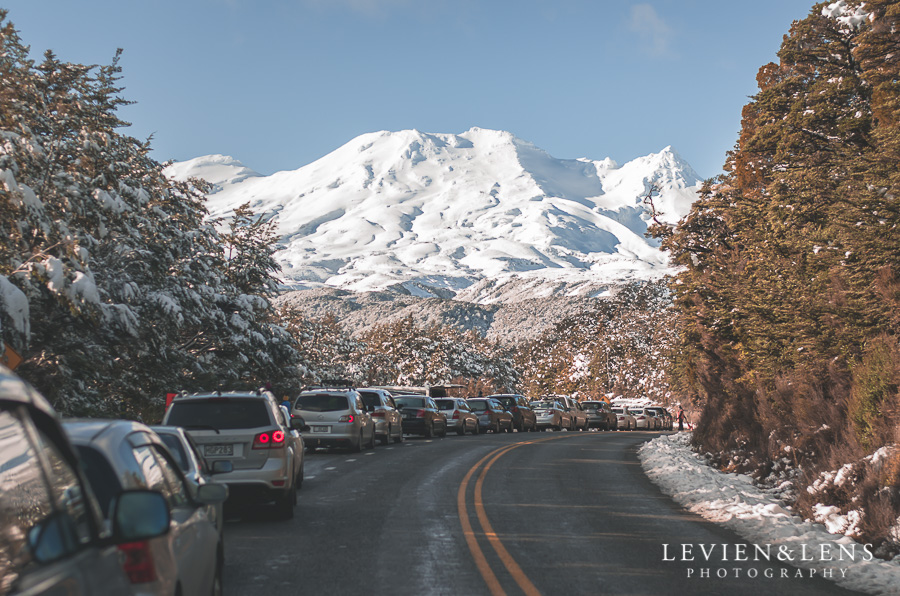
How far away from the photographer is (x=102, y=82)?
29969 millimetres

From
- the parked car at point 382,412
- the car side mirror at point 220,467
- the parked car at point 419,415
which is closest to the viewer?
the car side mirror at point 220,467

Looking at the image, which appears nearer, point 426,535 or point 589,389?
point 426,535

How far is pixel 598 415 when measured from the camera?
52.2 m

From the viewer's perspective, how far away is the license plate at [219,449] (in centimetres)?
1160

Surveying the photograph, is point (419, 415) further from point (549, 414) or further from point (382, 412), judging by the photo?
point (549, 414)

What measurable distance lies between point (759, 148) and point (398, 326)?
73338 millimetres

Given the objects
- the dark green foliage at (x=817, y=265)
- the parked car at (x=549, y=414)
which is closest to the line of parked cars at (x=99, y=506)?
the dark green foliage at (x=817, y=265)

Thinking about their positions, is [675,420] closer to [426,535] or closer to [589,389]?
[589,389]

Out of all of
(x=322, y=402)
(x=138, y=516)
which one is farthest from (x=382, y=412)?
(x=138, y=516)

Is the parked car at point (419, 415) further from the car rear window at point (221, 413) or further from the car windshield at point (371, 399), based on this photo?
the car rear window at point (221, 413)

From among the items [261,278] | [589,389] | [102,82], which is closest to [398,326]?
[589,389]

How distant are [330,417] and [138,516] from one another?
1961 cm

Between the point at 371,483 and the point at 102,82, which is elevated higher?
the point at 102,82

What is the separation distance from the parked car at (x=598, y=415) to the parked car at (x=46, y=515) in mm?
50016
